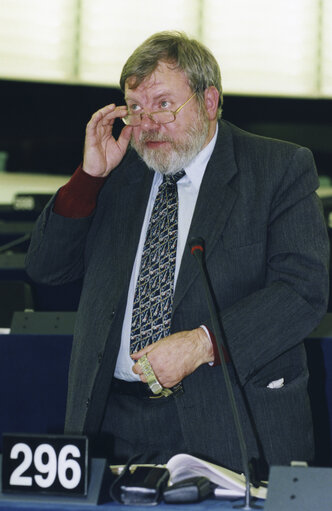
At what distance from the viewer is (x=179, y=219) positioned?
2.01 metres

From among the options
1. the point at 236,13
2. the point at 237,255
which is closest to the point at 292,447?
the point at 237,255

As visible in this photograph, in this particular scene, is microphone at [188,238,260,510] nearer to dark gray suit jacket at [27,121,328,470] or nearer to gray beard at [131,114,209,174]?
dark gray suit jacket at [27,121,328,470]

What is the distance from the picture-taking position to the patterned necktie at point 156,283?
1.94m

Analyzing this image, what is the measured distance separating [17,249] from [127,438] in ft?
10.7

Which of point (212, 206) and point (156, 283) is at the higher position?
point (212, 206)

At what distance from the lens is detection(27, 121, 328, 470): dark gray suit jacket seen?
1899 millimetres

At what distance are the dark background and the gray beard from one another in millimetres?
3701

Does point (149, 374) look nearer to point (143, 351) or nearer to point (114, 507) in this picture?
point (143, 351)

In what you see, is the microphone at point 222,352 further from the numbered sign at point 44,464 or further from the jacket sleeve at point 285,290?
the numbered sign at point 44,464

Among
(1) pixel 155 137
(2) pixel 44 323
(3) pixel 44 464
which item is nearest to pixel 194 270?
(1) pixel 155 137

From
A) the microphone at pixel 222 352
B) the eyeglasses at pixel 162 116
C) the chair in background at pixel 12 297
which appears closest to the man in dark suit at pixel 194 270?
the eyeglasses at pixel 162 116

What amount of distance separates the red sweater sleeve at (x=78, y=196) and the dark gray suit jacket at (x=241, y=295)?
2cm

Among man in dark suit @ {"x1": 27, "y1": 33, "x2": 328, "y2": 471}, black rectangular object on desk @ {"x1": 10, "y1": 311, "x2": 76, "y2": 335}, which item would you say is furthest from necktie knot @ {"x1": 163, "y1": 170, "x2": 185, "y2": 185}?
black rectangular object on desk @ {"x1": 10, "y1": 311, "x2": 76, "y2": 335}

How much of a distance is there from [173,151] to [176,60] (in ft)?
0.67
